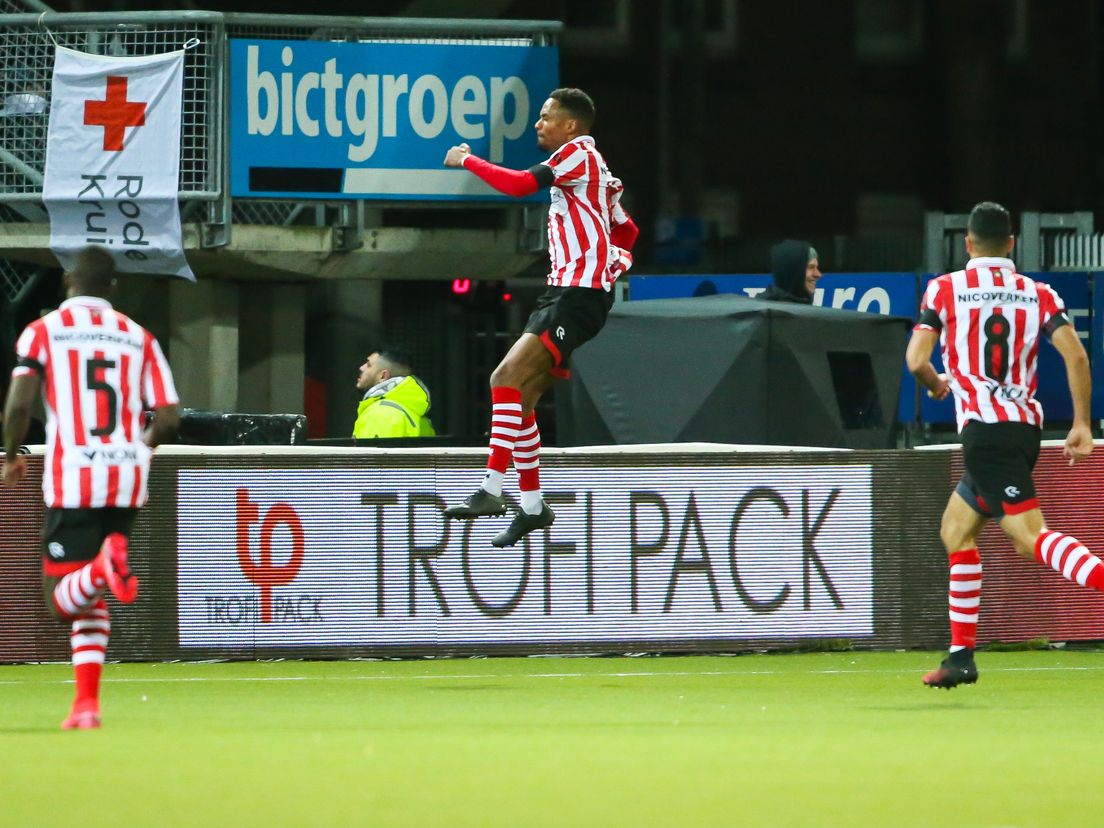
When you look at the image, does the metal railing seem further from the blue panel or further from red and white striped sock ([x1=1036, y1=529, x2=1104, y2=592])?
red and white striped sock ([x1=1036, y1=529, x2=1104, y2=592])

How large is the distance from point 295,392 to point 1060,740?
1357 cm

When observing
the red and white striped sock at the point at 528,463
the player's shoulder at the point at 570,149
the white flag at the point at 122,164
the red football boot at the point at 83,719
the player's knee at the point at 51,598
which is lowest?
the red football boot at the point at 83,719

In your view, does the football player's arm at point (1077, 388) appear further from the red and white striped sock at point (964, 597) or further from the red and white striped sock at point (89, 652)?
the red and white striped sock at point (89, 652)

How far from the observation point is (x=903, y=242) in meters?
24.8

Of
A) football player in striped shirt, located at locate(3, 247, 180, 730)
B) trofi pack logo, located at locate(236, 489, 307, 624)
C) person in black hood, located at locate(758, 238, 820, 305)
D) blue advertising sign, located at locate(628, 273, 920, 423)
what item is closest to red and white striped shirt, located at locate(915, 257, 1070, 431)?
football player in striped shirt, located at locate(3, 247, 180, 730)

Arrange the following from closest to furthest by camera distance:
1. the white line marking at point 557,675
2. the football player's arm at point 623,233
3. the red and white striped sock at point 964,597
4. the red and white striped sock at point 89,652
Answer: the red and white striped sock at point 89,652, the red and white striped sock at point 964,597, the football player's arm at point 623,233, the white line marking at point 557,675

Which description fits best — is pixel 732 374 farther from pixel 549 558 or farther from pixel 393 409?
pixel 549 558

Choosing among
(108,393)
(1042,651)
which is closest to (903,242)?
(1042,651)

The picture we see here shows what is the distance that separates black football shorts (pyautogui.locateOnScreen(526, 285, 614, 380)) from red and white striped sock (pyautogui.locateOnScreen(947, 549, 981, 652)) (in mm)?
2258

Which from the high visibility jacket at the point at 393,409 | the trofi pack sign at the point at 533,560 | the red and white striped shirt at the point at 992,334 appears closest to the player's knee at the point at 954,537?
the red and white striped shirt at the point at 992,334

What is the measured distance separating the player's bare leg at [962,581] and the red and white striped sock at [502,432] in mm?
2373

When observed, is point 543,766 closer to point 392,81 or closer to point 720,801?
point 720,801

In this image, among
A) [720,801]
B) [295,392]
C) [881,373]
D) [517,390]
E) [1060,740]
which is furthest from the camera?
[295,392]

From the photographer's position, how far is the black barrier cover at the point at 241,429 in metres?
15.9
